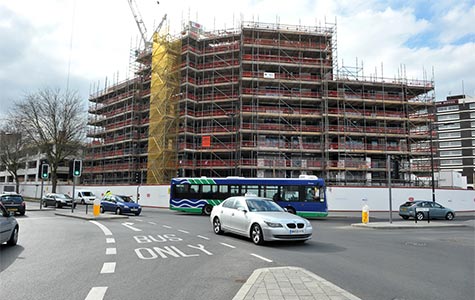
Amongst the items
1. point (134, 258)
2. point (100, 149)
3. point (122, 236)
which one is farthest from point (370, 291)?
point (100, 149)

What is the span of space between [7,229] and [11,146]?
180 ft

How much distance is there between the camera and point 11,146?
5544 cm

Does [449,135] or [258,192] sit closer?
[258,192]

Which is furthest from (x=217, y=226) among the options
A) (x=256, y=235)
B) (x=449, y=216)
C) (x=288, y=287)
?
(x=449, y=216)

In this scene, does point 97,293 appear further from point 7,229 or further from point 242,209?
point 242,209

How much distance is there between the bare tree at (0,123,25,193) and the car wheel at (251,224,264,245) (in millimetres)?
49940

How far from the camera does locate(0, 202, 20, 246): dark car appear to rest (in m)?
9.15

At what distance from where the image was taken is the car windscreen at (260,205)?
37.2ft

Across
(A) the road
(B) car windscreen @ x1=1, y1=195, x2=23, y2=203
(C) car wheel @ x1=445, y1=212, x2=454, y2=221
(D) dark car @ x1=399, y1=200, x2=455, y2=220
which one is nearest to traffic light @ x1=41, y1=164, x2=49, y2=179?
(B) car windscreen @ x1=1, y1=195, x2=23, y2=203

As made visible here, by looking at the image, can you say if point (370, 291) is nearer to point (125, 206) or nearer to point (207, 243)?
point (207, 243)

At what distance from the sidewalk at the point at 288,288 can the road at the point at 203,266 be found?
1.11 feet

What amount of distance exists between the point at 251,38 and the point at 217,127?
1302cm

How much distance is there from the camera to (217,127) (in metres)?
45.8

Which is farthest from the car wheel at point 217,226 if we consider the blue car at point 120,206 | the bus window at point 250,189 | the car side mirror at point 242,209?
the blue car at point 120,206
